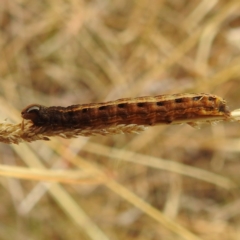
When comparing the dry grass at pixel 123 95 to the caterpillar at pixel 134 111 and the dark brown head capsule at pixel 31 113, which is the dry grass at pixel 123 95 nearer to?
the caterpillar at pixel 134 111

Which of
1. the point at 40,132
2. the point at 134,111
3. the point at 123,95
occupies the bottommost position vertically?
the point at 40,132

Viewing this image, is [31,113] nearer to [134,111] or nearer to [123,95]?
[134,111]

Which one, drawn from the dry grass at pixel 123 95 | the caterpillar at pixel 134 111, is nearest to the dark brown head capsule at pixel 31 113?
the caterpillar at pixel 134 111

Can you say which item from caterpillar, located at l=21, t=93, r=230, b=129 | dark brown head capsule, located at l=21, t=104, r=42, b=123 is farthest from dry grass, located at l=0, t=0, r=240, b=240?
dark brown head capsule, located at l=21, t=104, r=42, b=123

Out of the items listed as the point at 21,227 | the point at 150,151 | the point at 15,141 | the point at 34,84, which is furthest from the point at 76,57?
the point at 15,141

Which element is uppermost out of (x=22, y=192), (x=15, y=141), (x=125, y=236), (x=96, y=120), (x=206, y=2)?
Answer: (x=206, y=2)

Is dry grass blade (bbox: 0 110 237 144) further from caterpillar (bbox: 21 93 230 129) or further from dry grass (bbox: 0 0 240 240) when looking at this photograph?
dry grass (bbox: 0 0 240 240)

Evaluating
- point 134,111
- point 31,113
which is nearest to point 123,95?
point 134,111

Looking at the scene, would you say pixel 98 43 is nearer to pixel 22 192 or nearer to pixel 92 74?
pixel 92 74
